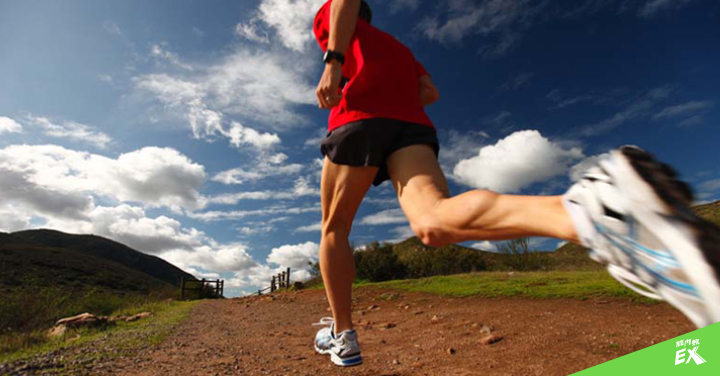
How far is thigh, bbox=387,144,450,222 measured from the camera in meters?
1.79

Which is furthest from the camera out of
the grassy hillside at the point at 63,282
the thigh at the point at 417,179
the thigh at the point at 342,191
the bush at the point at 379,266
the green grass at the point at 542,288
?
the bush at the point at 379,266

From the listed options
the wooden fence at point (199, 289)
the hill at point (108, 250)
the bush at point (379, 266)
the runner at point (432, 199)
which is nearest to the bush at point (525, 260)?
the bush at point (379, 266)

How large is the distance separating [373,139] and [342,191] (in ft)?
1.23

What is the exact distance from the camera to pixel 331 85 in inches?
81.0

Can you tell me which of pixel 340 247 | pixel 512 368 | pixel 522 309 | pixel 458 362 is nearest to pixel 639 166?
pixel 340 247

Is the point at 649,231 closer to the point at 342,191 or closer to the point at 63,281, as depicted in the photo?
the point at 342,191

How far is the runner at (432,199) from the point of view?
100 cm

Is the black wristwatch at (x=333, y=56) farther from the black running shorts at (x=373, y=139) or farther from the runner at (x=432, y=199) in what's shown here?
the black running shorts at (x=373, y=139)

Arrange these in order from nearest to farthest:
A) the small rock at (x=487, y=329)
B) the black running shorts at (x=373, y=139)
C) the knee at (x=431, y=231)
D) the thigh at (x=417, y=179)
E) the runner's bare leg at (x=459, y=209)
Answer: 1. the runner's bare leg at (x=459, y=209)
2. the knee at (x=431, y=231)
3. the thigh at (x=417, y=179)
4. the black running shorts at (x=373, y=139)
5. the small rock at (x=487, y=329)

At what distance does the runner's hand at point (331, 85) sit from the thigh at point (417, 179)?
0.42 m

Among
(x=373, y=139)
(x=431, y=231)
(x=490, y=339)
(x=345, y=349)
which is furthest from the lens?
(x=490, y=339)

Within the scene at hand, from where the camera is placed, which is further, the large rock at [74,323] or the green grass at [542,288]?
the large rock at [74,323]

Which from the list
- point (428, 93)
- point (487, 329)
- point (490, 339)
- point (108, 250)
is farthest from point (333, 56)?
point (108, 250)

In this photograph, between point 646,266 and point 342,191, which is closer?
point 646,266
